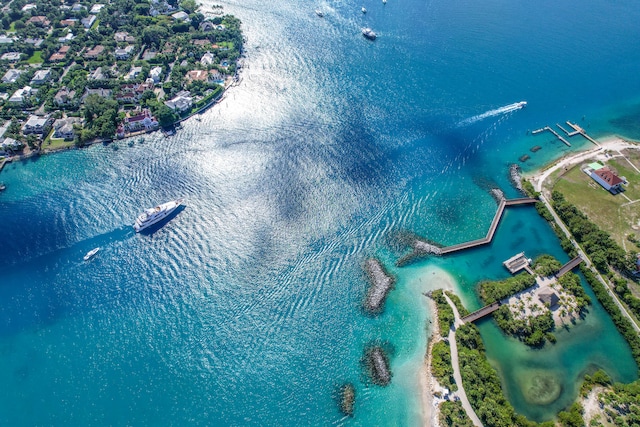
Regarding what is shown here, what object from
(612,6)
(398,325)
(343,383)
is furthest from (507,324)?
(612,6)

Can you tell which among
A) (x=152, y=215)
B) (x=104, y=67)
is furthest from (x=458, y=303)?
(x=104, y=67)

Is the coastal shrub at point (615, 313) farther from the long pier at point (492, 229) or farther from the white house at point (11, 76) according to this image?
the white house at point (11, 76)

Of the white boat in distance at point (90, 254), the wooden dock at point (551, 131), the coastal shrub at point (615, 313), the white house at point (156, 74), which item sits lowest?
the white boat in distance at point (90, 254)

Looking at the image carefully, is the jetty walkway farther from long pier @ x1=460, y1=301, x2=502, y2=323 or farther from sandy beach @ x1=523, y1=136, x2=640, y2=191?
long pier @ x1=460, y1=301, x2=502, y2=323

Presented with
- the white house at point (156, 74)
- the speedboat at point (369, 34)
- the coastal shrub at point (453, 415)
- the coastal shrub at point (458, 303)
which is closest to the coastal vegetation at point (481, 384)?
the coastal shrub at point (453, 415)

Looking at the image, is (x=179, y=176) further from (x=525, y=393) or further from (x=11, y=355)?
(x=525, y=393)

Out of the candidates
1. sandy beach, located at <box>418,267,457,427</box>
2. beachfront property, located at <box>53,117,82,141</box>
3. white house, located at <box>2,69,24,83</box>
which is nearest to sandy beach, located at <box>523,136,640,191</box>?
sandy beach, located at <box>418,267,457,427</box>
